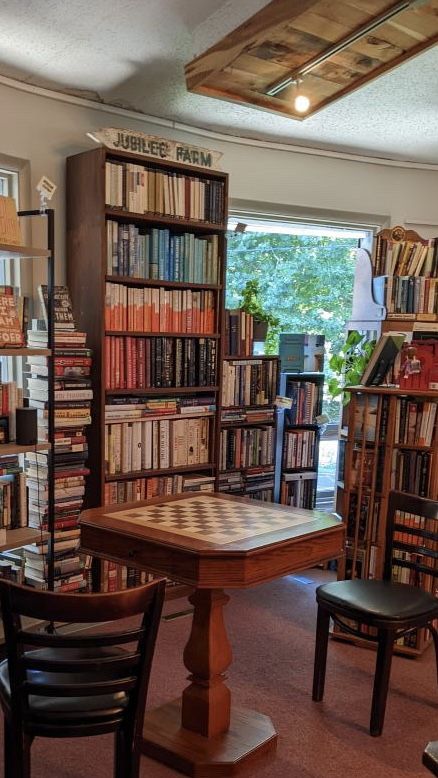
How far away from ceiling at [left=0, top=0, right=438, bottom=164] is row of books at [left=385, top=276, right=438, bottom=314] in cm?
91

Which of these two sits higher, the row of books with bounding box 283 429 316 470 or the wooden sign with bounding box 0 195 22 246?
the wooden sign with bounding box 0 195 22 246

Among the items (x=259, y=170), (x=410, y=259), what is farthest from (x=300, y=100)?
(x=259, y=170)

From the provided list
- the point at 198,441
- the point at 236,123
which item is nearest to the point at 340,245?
the point at 236,123

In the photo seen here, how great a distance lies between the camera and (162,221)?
3459mm

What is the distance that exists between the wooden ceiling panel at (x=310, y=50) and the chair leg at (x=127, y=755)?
2.25m

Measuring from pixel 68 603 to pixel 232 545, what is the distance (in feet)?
1.93

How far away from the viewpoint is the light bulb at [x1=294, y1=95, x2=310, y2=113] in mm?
2924

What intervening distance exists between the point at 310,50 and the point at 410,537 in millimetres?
2176

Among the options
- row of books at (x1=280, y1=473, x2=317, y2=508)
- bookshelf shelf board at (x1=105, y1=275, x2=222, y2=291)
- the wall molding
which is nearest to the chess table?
bookshelf shelf board at (x1=105, y1=275, x2=222, y2=291)

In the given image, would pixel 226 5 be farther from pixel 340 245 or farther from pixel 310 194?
pixel 340 245

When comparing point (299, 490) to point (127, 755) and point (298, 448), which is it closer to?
point (298, 448)

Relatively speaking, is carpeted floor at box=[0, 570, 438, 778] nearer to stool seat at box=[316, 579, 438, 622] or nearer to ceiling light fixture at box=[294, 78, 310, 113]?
stool seat at box=[316, 579, 438, 622]

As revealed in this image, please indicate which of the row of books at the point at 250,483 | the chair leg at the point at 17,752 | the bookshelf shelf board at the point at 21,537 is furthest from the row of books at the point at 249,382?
the chair leg at the point at 17,752

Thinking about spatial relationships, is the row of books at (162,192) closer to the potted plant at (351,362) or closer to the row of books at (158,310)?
the row of books at (158,310)
